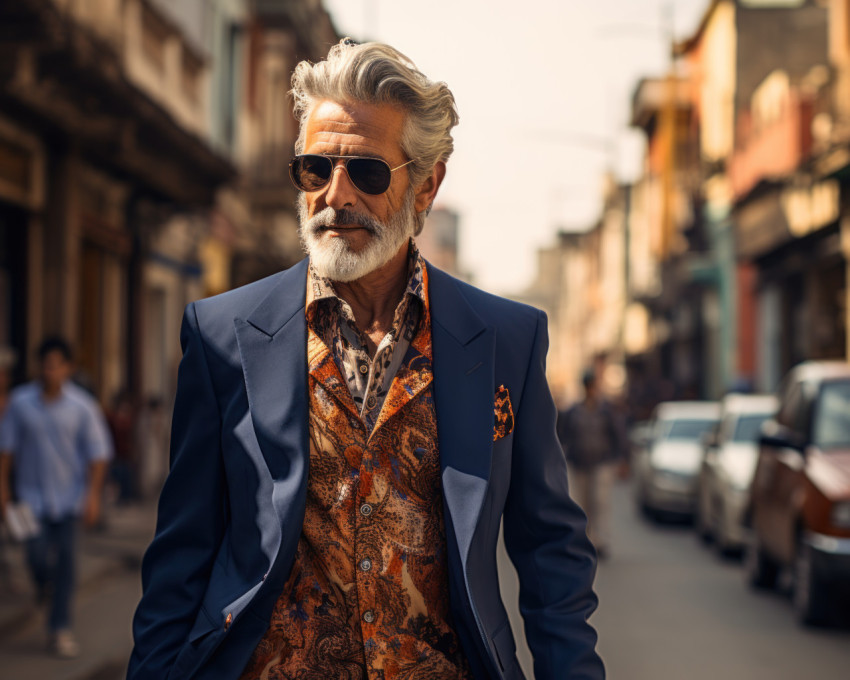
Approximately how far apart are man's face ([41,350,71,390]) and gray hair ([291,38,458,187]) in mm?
6280

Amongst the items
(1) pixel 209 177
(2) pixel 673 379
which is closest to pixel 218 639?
(1) pixel 209 177

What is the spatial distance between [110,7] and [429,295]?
15.2m

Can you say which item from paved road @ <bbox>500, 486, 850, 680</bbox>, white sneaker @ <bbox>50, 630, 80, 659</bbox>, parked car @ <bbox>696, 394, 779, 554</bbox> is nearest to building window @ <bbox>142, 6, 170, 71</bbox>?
parked car @ <bbox>696, 394, 779, 554</bbox>

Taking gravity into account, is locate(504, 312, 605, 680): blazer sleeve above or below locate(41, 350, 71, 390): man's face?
below

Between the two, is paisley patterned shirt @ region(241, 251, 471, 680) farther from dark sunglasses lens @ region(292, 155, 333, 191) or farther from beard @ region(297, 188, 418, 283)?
dark sunglasses lens @ region(292, 155, 333, 191)

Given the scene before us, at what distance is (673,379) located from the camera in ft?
156

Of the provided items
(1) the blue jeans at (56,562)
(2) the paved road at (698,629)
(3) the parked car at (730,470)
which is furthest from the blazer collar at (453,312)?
(3) the parked car at (730,470)

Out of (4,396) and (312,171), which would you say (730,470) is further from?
(312,171)

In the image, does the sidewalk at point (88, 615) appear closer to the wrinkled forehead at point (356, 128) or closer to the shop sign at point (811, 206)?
Answer: the wrinkled forehead at point (356, 128)

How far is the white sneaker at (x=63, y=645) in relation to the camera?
822 centimetres

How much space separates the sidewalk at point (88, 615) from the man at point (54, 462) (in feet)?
0.78

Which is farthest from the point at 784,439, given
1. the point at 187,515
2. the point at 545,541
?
the point at 187,515

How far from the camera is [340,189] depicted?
2.85 metres

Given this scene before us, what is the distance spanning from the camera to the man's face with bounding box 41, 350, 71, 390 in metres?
8.91
